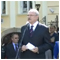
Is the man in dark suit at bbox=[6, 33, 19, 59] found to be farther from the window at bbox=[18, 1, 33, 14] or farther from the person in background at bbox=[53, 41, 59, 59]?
the window at bbox=[18, 1, 33, 14]

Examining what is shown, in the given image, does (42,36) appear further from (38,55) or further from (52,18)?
(52,18)

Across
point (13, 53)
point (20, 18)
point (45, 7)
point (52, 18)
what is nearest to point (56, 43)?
point (13, 53)

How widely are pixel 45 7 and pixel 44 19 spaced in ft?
3.42

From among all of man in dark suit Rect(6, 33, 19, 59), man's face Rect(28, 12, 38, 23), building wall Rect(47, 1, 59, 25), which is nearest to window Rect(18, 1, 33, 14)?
building wall Rect(47, 1, 59, 25)

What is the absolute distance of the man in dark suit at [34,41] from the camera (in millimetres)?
3686

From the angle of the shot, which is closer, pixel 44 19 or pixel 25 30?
pixel 25 30

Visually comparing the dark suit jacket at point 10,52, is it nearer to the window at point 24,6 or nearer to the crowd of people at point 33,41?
the crowd of people at point 33,41

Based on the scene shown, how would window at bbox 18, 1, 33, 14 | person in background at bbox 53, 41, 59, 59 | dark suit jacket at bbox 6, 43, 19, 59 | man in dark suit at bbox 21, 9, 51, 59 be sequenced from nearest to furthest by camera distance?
man in dark suit at bbox 21, 9, 51, 59 < dark suit jacket at bbox 6, 43, 19, 59 < person in background at bbox 53, 41, 59, 59 < window at bbox 18, 1, 33, 14

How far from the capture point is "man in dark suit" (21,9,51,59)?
12.1 ft

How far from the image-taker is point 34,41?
146 inches

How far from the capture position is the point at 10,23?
11.5 metres

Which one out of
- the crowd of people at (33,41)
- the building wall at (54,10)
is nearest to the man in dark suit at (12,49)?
the crowd of people at (33,41)

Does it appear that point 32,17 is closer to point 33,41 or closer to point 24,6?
point 33,41

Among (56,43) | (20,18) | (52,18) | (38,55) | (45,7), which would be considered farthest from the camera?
(20,18)
